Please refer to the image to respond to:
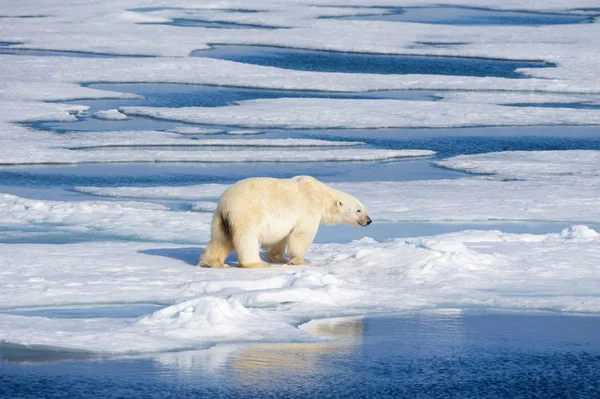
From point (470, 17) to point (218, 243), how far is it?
26.6 metres

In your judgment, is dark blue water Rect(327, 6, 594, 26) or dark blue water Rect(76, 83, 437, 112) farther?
dark blue water Rect(327, 6, 594, 26)

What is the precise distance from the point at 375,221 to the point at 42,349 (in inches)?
191

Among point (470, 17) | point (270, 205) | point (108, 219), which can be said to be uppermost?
point (270, 205)

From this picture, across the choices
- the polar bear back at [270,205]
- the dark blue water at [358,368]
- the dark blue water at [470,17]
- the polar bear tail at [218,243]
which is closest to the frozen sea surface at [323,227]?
the dark blue water at [358,368]

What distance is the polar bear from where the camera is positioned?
7.36 m

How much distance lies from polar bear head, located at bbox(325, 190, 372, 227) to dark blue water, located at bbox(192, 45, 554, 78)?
14682 mm

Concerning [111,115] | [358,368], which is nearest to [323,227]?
[358,368]

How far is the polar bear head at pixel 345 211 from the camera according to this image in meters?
7.90

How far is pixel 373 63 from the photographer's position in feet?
77.5

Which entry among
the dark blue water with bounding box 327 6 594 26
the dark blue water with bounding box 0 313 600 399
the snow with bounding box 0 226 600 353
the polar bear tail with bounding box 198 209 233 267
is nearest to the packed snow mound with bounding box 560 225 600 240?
the snow with bounding box 0 226 600 353

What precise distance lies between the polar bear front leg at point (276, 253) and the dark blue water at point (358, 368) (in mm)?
1668

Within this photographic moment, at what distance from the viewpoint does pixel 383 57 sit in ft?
79.9

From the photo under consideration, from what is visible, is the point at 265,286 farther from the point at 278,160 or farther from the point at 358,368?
the point at 278,160

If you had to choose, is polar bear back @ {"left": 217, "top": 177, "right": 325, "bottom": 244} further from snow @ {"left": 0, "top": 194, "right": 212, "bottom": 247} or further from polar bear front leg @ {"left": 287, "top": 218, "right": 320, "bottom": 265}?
snow @ {"left": 0, "top": 194, "right": 212, "bottom": 247}
